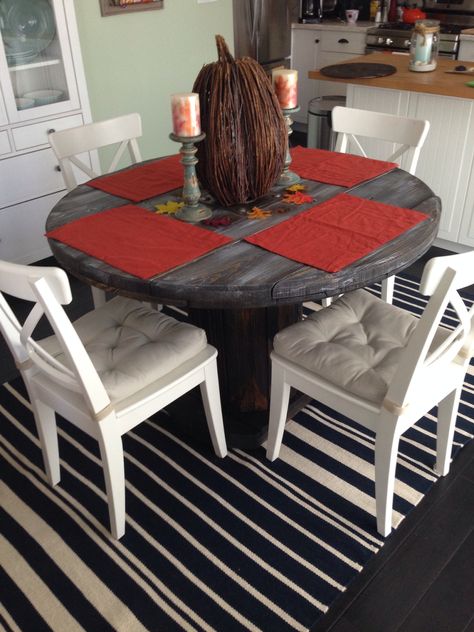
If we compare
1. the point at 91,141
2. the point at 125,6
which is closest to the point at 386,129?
the point at 91,141

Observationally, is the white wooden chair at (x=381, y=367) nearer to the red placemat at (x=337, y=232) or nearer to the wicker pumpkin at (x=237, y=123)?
the red placemat at (x=337, y=232)

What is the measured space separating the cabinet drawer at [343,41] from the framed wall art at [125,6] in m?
1.77

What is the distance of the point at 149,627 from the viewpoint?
144 cm

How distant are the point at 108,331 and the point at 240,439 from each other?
57cm

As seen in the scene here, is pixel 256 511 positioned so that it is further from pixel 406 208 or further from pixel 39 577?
pixel 406 208

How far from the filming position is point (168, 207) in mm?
1737

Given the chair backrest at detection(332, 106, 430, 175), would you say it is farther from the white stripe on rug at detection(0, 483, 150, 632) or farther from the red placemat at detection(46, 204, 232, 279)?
the white stripe on rug at detection(0, 483, 150, 632)

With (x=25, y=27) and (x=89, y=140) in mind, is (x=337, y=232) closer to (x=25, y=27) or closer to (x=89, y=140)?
(x=89, y=140)

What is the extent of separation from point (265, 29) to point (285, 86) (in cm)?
332

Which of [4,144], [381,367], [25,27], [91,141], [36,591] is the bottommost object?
[36,591]

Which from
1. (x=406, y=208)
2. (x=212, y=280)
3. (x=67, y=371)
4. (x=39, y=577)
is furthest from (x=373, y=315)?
(x=39, y=577)

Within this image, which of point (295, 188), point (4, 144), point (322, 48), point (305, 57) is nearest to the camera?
point (295, 188)

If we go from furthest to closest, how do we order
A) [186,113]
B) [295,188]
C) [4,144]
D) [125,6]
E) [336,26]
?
[336,26] → [125,6] → [4,144] → [295,188] → [186,113]

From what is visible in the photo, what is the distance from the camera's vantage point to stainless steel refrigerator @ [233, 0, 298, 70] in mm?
4426
